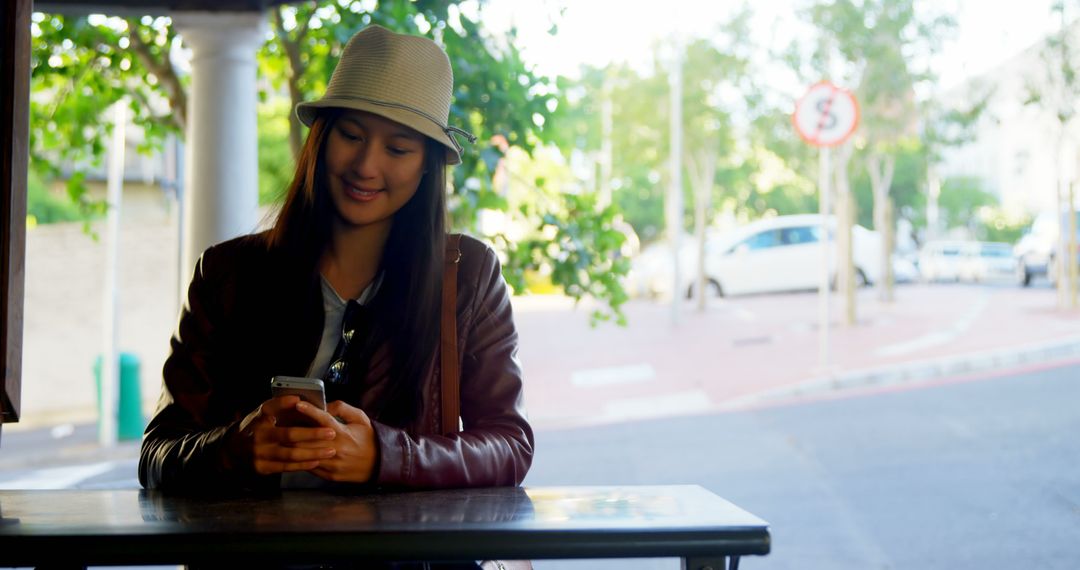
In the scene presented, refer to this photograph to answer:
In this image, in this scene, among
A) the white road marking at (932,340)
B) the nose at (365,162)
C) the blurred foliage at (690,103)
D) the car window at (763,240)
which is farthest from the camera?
the car window at (763,240)

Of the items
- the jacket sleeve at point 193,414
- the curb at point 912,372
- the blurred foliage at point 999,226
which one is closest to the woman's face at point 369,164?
the jacket sleeve at point 193,414

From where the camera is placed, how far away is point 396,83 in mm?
2531

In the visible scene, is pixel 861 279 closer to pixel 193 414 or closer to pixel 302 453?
pixel 193 414

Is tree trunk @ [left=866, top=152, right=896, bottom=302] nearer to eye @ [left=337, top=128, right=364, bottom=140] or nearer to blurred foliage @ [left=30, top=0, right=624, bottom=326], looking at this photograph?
blurred foliage @ [left=30, top=0, right=624, bottom=326]

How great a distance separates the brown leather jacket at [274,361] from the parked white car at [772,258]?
21.7 m

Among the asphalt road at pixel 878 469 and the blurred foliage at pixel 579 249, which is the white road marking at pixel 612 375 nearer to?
the asphalt road at pixel 878 469

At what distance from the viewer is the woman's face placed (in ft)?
8.46

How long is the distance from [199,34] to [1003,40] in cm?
1416

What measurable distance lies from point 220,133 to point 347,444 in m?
3.26

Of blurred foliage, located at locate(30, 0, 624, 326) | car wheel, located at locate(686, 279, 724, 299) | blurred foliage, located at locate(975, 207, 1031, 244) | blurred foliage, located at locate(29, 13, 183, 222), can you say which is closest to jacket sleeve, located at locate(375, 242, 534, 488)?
blurred foliage, located at locate(30, 0, 624, 326)

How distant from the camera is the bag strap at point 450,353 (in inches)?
98.9

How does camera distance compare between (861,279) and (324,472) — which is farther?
(861,279)

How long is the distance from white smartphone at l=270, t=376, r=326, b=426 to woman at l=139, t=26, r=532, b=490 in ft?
0.79

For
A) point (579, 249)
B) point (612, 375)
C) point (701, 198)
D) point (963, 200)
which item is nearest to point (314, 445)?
point (579, 249)
